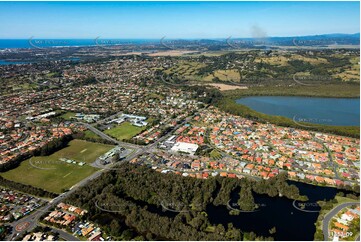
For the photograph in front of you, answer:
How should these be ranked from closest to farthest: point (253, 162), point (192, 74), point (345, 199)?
point (345, 199) < point (253, 162) < point (192, 74)

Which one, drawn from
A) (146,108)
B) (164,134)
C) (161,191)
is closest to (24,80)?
(146,108)

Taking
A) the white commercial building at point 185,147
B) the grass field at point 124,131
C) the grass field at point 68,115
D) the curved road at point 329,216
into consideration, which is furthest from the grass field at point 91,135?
the curved road at point 329,216

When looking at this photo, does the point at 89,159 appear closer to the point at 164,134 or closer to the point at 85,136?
the point at 85,136

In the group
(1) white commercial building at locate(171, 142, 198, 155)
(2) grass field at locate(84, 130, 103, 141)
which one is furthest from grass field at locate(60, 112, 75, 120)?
(1) white commercial building at locate(171, 142, 198, 155)

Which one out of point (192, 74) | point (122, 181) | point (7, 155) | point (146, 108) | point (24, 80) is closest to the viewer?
point (122, 181)

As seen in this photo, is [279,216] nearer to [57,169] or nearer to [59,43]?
[57,169]

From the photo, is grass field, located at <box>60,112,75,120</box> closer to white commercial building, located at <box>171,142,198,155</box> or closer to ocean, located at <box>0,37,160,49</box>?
ocean, located at <box>0,37,160,49</box>

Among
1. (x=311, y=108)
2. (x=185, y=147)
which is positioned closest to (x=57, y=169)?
(x=185, y=147)
